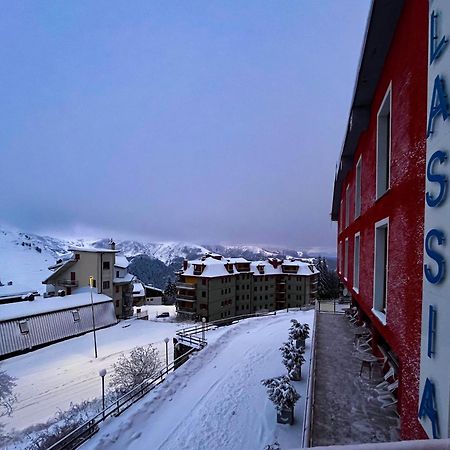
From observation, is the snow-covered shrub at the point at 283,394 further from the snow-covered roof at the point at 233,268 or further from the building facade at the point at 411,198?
the snow-covered roof at the point at 233,268

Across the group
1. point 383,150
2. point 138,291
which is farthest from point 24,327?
point 138,291

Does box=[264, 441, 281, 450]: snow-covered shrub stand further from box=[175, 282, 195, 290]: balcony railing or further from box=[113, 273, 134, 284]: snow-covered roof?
box=[113, 273, 134, 284]: snow-covered roof

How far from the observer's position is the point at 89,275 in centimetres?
3559

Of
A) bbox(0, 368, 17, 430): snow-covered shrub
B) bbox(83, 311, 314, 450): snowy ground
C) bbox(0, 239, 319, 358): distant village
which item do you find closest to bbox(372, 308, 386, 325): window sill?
bbox(83, 311, 314, 450): snowy ground

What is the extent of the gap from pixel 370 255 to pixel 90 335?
25827mm

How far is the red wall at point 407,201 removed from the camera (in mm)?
4160

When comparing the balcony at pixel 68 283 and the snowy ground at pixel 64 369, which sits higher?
the balcony at pixel 68 283

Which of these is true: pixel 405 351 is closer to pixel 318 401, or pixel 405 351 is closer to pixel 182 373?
pixel 318 401

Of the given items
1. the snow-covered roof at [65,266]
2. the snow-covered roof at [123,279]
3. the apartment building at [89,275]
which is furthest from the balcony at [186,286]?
the snow-covered roof at [65,266]

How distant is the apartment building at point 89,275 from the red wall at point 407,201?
113ft

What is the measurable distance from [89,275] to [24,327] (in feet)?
43.9

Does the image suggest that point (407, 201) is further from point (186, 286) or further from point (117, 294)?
point (117, 294)

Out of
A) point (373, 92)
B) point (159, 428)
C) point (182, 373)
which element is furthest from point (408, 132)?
point (182, 373)

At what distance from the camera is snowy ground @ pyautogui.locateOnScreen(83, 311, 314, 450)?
32.7 feet
